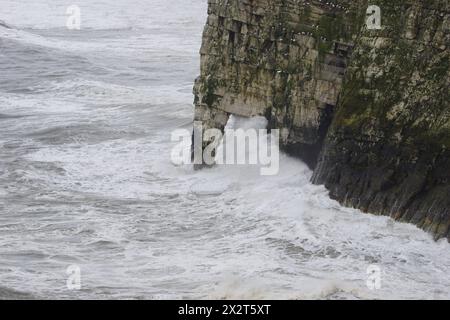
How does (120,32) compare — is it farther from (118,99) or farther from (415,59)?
(415,59)

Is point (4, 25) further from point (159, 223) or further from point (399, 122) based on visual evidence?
point (399, 122)

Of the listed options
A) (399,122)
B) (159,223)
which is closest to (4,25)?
(159,223)

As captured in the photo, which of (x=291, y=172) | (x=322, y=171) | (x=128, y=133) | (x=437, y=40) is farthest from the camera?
(x=128, y=133)

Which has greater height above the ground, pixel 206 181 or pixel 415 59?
pixel 415 59

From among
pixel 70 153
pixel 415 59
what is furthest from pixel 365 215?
pixel 70 153

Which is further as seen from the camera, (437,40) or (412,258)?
(437,40)

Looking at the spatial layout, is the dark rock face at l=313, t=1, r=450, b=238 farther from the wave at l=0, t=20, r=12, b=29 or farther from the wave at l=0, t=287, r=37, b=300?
the wave at l=0, t=20, r=12, b=29

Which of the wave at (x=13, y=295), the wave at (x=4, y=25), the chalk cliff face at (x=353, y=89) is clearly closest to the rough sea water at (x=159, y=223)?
the wave at (x=13, y=295)
